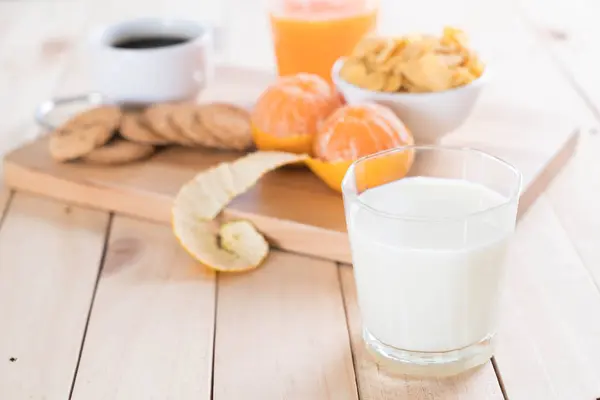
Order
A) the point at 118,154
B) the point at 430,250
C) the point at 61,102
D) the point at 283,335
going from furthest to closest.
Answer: the point at 61,102
the point at 118,154
the point at 283,335
the point at 430,250

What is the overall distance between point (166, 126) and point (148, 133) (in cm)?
2

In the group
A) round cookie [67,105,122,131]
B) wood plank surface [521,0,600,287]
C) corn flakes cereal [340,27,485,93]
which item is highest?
corn flakes cereal [340,27,485,93]

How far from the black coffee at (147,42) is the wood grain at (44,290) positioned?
27 centimetres

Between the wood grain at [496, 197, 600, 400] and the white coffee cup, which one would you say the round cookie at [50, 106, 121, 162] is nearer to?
the white coffee cup

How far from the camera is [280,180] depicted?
96cm

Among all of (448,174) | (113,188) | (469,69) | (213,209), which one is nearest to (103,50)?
(113,188)

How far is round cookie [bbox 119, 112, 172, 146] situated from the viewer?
103 cm

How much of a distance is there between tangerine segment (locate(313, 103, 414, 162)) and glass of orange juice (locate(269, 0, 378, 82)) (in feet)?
0.81

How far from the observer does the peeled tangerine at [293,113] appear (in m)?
0.94

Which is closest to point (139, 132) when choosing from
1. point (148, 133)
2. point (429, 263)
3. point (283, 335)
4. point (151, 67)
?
point (148, 133)

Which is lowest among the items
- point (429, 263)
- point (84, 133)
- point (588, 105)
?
point (588, 105)

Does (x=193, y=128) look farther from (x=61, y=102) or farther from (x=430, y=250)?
(x=430, y=250)

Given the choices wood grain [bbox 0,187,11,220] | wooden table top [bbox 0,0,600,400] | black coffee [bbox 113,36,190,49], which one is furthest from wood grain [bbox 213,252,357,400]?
black coffee [bbox 113,36,190,49]

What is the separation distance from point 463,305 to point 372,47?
0.40m
